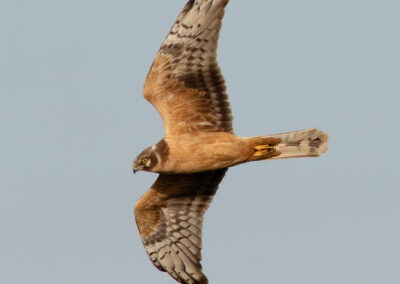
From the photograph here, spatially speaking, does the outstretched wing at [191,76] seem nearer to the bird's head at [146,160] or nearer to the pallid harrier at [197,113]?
the pallid harrier at [197,113]

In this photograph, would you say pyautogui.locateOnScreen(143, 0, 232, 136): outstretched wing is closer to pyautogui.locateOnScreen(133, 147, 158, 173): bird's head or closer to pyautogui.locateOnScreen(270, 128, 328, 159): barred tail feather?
pyautogui.locateOnScreen(133, 147, 158, 173): bird's head

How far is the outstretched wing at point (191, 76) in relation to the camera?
1384 centimetres

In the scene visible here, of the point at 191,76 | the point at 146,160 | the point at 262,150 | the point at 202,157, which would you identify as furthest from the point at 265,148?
the point at 146,160

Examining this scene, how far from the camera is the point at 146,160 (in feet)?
45.2

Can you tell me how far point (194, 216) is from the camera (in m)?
15.0

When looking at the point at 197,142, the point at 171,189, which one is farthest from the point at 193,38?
the point at 171,189

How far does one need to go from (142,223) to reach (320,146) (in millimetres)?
3102

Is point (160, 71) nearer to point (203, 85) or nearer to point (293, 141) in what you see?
point (203, 85)

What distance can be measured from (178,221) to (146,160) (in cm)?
167

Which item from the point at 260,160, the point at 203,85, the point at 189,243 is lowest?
the point at 189,243

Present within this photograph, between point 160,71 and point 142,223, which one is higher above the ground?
point 160,71

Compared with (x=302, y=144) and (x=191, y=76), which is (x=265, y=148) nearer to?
(x=302, y=144)

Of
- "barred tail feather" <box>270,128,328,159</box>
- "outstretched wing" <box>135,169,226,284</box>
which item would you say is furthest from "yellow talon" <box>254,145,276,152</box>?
"outstretched wing" <box>135,169,226,284</box>

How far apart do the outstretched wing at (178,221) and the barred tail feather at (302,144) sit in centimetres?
122
